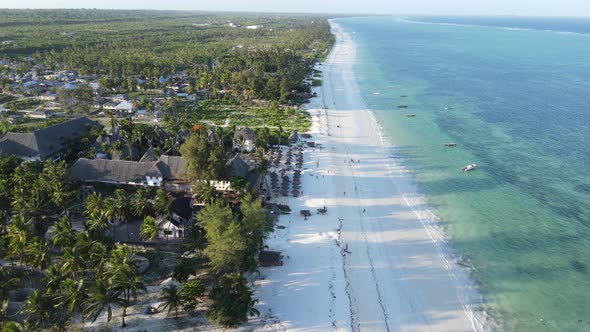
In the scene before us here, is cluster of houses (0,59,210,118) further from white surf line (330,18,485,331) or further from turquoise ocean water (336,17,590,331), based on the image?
white surf line (330,18,485,331)

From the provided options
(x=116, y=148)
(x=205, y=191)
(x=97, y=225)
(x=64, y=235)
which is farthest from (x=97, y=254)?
(x=116, y=148)

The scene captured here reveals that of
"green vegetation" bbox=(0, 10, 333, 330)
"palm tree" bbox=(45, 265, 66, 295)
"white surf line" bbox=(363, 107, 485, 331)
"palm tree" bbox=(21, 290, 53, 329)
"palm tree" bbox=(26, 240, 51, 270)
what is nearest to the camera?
"palm tree" bbox=(21, 290, 53, 329)

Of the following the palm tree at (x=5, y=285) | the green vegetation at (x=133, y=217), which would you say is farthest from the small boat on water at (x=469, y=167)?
the palm tree at (x=5, y=285)

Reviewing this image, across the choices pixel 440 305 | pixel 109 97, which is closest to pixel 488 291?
pixel 440 305

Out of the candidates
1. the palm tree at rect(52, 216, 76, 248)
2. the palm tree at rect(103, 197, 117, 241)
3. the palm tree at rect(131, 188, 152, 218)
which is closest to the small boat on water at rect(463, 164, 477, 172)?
the palm tree at rect(131, 188, 152, 218)

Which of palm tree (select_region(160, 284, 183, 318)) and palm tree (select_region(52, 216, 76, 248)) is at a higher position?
palm tree (select_region(52, 216, 76, 248))
